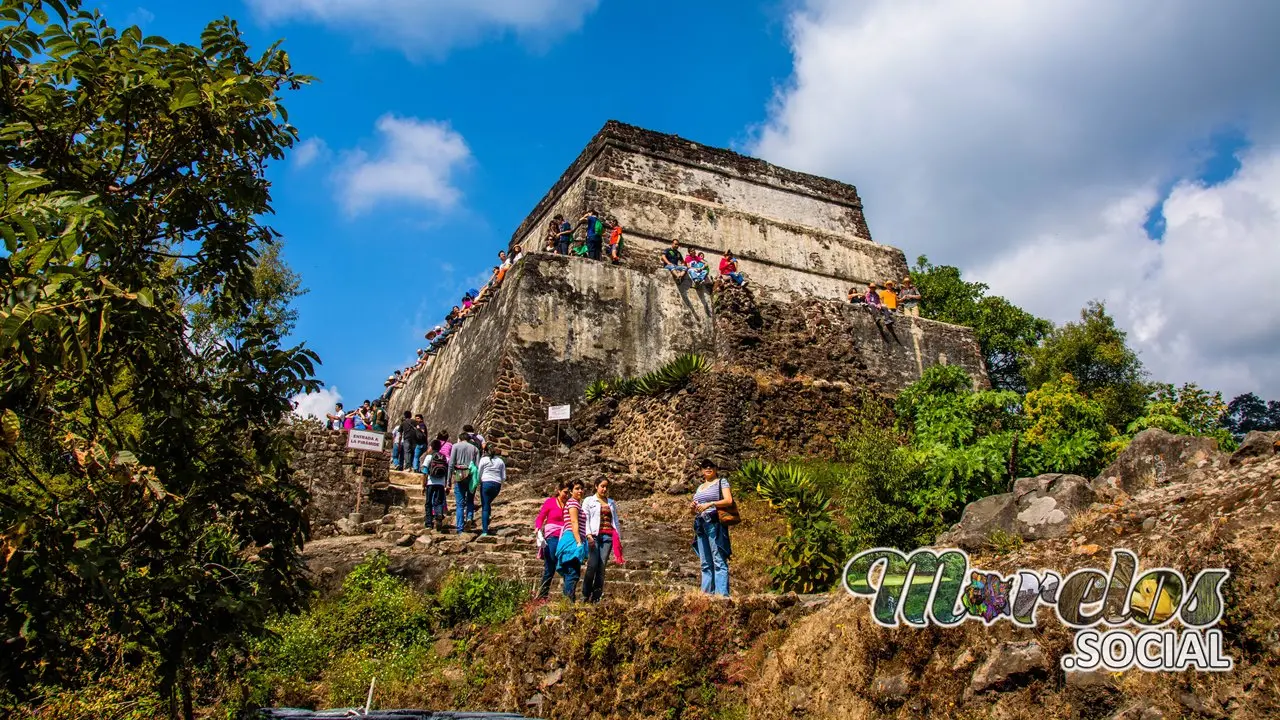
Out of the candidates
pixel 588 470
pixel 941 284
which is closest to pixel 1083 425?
pixel 588 470

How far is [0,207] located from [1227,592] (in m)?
5.32

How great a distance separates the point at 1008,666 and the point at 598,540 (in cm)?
365

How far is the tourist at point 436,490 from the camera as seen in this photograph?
10602 millimetres

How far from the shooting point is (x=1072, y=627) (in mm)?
4742

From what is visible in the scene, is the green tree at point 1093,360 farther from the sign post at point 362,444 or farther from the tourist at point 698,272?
the sign post at point 362,444

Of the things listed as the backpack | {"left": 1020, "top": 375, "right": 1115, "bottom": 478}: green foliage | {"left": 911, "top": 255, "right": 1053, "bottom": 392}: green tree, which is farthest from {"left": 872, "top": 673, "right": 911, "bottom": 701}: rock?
{"left": 911, "top": 255, "right": 1053, "bottom": 392}: green tree

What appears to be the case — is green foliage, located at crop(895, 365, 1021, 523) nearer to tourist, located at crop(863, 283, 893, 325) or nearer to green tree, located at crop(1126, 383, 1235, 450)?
green tree, located at crop(1126, 383, 1235, 450)

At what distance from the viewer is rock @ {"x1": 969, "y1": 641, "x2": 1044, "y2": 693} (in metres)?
4.70

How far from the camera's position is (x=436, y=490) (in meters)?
10.7

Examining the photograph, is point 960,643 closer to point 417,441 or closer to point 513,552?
point 513,552

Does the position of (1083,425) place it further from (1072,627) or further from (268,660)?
(268,660)

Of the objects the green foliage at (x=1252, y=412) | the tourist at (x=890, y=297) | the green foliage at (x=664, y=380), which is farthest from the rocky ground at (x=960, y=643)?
the green foliage at (x=1252, y=412)

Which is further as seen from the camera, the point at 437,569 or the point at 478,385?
the point at 478,385

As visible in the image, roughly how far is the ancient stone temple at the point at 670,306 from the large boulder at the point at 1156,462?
6.40m
